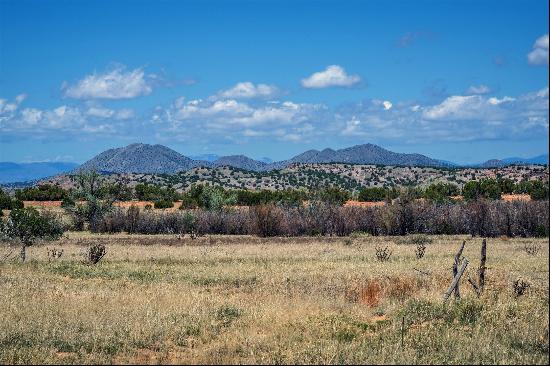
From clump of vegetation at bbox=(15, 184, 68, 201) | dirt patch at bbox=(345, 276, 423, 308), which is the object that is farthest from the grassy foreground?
clump of vegetation at bbox=(15, 184, 68, 201)

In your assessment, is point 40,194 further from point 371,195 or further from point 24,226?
point 24,226

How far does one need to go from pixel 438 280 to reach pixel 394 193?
6005cm

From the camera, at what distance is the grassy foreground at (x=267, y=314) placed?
12.1m

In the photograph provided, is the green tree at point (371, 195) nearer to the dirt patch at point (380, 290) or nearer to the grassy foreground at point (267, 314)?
the grassy foreground at point (267, 314)

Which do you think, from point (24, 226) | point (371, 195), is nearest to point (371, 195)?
point (371, 195)

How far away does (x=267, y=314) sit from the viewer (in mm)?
15797

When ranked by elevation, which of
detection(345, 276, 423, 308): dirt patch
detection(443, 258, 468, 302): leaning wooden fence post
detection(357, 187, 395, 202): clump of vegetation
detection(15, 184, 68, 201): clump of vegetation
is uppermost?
detection(15, 184, 68, 201): clump of vegetation

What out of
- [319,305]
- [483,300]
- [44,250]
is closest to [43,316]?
[319,305]

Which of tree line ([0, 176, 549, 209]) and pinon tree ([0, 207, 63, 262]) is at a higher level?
tree line ([0, 176, 549, 209])

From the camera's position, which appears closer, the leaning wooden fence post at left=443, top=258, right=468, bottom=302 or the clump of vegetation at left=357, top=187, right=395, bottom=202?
the leaning wooden fence post at left=443, top=258, right=468, bottom=302

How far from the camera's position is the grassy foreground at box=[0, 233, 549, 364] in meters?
12.1

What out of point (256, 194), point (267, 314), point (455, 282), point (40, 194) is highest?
point (40, 194)

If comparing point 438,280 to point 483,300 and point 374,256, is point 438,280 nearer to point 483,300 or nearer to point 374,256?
point 483,300

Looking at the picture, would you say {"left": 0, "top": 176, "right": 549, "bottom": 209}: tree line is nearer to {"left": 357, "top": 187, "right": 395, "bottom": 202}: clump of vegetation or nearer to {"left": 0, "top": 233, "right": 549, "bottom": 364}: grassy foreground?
{"left": 357, "top": 187, "right": 395, "bottom": 202}: clump of vegetation
